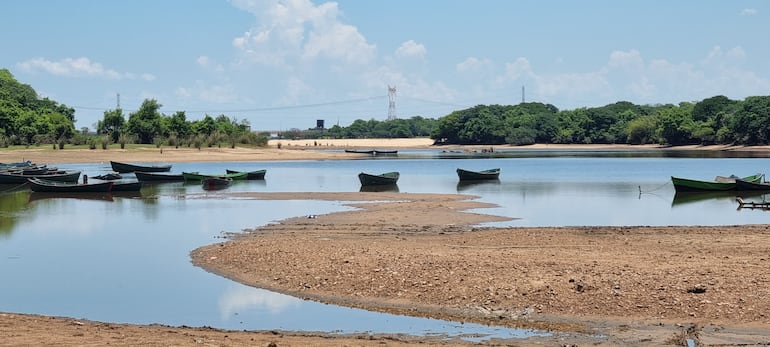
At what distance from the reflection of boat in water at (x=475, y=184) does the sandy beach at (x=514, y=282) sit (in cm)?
2511

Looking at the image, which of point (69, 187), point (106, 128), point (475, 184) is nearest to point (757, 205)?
point (475, 184)

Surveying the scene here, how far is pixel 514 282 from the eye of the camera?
16.6 metres

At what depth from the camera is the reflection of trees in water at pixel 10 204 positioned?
107 ft

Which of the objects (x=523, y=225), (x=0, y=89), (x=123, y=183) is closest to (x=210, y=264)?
(x=523, y=225)

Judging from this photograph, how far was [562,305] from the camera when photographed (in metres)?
15.3

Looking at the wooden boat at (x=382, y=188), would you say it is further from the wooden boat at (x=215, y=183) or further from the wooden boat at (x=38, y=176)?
the wooden boat at (x=38, y=176)

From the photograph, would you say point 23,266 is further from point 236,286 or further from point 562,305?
point 562,305

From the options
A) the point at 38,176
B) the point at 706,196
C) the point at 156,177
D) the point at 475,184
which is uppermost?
the point at 38,176

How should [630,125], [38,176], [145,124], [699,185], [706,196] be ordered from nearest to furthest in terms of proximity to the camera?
[706,196], [699,185], [38,176], [145,124], [630,125]

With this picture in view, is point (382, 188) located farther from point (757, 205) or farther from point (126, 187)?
point (757, 205)

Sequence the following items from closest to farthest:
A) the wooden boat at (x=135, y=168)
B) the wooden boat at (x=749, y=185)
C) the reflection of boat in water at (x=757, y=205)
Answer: the reflection of boat in water at (x=757, y=205)
the wooden boat at (x=749, y=185)
the wooden boat at (x=135, y=168)

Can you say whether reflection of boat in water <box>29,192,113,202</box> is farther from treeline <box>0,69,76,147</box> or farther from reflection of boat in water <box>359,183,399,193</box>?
treeline <box>0,69,76,147</box>

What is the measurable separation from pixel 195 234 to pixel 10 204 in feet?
60.1

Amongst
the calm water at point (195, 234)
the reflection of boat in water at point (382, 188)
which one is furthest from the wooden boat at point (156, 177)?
the reflection of boat in water at point (382, 188)
